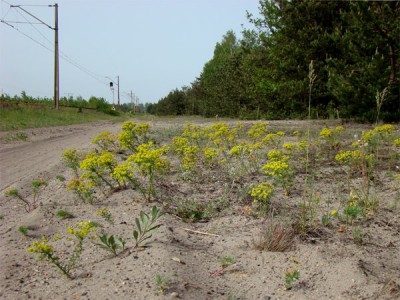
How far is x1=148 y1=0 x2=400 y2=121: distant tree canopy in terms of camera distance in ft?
39.8

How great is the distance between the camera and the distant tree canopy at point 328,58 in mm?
12141

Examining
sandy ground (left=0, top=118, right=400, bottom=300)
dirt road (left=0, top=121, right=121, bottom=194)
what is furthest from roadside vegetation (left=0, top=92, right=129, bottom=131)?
sandy ground (left=0, top=118, right=400, bottom=300)

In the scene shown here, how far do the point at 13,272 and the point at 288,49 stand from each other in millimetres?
15998

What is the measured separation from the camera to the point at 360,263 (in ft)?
8.29

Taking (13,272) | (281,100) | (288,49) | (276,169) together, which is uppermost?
(288,49)

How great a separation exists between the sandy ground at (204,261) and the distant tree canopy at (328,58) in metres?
4.14

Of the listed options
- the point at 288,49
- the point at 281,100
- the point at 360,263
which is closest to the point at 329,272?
the point at 360,263

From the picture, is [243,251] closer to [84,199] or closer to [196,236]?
[196,236]

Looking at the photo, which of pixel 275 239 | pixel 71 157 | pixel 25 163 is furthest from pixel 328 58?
pixel 275 239

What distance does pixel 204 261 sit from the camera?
2639 millimetres

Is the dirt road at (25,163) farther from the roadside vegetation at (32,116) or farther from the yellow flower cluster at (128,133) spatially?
the roadside vegetation at (32,116)

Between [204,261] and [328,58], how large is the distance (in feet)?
45.3

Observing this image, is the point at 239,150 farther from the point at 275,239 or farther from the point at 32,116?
the point at 32,116

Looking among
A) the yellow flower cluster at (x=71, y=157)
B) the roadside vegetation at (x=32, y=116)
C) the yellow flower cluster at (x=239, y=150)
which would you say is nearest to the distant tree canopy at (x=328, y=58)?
the yellow flower cluster at (x=239, y=150)
